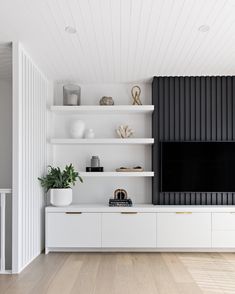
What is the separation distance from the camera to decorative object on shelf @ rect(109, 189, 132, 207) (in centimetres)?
547

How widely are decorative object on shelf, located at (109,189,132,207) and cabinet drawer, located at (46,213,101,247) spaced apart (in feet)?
1.02

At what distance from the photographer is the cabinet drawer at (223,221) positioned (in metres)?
5.25

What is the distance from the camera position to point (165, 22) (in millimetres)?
3658

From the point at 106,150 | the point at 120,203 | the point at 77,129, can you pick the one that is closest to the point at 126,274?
the point at 120,203

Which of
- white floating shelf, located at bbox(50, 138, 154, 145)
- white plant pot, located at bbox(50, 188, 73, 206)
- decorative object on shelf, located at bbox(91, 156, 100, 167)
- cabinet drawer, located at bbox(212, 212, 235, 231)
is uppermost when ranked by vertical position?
white floating shelf, located at bbox(50, 138, 154, 145)

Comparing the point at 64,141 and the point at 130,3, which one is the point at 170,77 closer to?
the point at 64,141

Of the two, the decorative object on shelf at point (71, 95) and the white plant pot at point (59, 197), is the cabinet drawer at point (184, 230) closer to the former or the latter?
the white plant pot at point (59, 197)

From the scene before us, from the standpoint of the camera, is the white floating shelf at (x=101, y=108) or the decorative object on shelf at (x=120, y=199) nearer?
the decorative object on shelf at (x=120, y=199)

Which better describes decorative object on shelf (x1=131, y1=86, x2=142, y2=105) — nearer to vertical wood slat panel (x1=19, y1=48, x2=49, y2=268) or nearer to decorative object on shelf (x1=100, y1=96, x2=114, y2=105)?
decorative object on shelf (x1=100, y1=96, x2=114, y2=105)

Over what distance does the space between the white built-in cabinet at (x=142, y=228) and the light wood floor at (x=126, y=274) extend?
0.45 feet

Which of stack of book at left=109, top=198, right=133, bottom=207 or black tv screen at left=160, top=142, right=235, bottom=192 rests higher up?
black tv screen at left=160, top=142, right=235, bottom=192

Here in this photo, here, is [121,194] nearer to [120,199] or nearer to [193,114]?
[120,199]

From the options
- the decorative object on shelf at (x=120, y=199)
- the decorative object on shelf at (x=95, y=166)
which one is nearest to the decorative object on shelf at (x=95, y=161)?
the decorative object on shelf at (x=95, y=166)

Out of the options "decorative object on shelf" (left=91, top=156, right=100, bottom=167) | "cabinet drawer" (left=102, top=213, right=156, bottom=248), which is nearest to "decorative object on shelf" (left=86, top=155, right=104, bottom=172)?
"decorative object on shelf" (left=91, top=156, right=100, bottom=167)
